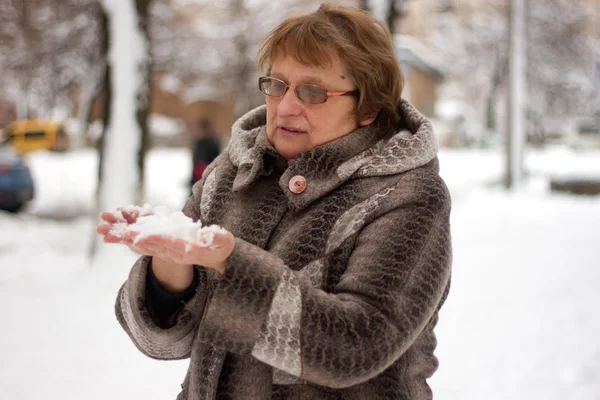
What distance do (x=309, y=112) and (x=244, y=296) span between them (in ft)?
1.84

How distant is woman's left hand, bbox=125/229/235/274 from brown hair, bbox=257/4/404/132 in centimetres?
58

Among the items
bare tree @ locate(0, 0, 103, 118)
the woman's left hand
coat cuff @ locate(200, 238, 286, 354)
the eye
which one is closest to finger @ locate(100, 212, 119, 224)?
the woman's left hand

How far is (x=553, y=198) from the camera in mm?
15539

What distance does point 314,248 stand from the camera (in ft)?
5.44

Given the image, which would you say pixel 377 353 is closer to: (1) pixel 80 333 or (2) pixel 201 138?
(1) pixel 80 333

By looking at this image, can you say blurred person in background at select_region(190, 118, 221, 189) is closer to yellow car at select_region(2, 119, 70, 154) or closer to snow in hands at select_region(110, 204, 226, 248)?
snow in hands at select_region(110, 204, 226, 248)

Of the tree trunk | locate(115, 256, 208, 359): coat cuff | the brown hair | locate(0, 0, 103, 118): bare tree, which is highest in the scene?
the brown hair

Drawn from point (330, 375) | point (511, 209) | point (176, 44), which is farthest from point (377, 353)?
point (176, 44)

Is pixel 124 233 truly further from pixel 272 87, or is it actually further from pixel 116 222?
pixel 272 87

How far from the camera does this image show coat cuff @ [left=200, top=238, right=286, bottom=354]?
1.47m

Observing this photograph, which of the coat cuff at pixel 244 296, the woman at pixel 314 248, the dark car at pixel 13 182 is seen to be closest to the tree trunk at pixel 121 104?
the dark car at pixel 13 182

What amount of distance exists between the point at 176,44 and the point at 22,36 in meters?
6.72

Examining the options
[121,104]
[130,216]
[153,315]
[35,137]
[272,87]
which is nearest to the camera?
[130,216]

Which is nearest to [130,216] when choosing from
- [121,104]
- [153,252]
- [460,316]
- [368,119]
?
[153,252]
